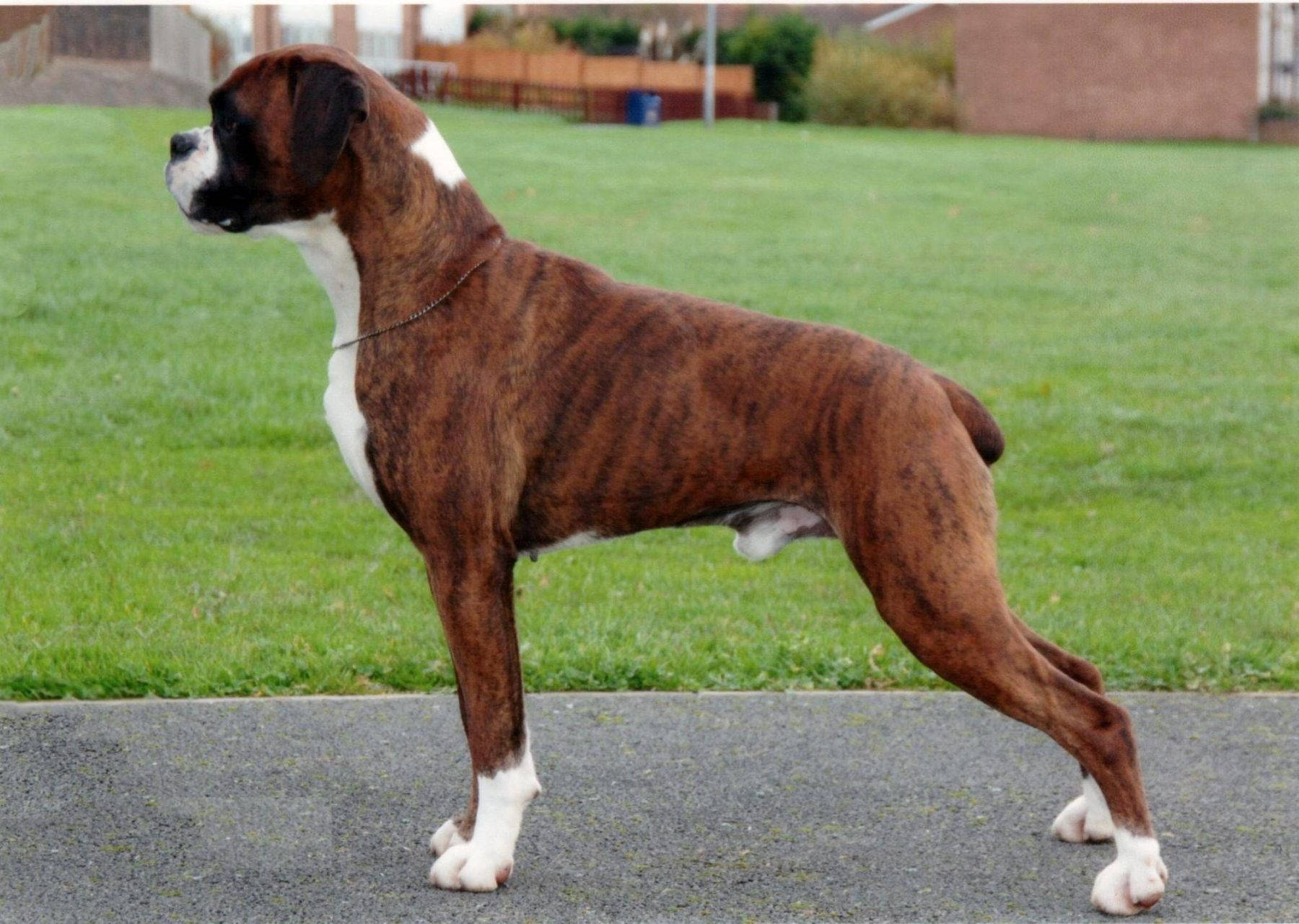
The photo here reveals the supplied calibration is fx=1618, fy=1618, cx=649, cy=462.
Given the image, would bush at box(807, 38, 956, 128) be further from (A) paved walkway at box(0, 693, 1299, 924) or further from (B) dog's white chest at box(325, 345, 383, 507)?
(B) dog's white chest at box(325, 345, 383, 507)

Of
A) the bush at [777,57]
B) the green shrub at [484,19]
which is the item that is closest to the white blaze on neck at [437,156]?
the green shrub at [484,19]

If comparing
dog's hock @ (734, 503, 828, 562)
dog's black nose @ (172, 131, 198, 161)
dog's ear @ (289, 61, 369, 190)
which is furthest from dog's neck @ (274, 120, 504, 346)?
dog's hock @ (734, 503, 828, 562)

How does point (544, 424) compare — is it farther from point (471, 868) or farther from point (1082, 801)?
point (1082, 801)

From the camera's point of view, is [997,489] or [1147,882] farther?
[997,489]

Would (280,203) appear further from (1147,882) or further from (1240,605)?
(1240,605)

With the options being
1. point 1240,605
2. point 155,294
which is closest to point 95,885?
point 1240,605

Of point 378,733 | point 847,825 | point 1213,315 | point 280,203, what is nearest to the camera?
point 280,203

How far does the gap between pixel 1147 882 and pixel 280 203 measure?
2627 millimetres

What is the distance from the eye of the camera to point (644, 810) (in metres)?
4.55

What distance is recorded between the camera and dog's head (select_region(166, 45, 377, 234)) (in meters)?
3.74

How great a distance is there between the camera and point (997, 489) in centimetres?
852

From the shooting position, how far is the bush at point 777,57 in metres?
47.1

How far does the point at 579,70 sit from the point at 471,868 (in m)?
39.6

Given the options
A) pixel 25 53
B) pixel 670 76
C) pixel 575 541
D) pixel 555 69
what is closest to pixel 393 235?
pixel 575 541
